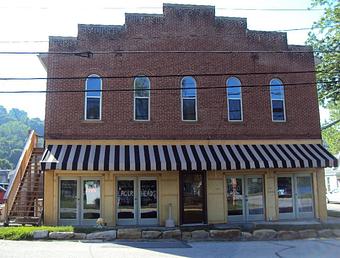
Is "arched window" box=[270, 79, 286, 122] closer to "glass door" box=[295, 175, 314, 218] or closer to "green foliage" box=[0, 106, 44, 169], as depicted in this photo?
"glass door" box=[295, 175, 314, 218]

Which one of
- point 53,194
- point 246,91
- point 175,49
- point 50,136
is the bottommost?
point 53,194

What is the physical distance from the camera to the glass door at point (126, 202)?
66.3 ft

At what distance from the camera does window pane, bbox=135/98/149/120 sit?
2098 cm

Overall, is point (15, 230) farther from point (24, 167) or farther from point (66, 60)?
point (66, 60)

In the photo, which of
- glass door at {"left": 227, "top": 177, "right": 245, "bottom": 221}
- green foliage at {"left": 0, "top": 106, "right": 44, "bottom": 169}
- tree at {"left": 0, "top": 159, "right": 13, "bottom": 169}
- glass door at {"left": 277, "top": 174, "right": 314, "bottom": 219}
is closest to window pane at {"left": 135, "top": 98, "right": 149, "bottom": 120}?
glass door at {"left": 227, "top": 177, "right": 245, "bottom": 221}

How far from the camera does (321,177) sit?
73.2 feet

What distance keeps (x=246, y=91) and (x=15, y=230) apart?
12.9m

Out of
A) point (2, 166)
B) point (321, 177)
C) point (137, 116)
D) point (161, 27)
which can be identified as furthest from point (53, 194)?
point (2, 166)

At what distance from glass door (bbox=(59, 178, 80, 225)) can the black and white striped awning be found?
70.1 inches

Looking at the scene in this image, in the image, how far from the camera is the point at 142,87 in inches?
836

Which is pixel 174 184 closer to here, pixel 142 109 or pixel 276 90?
pixel 142 109

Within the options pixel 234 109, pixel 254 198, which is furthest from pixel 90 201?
pixel 234 109

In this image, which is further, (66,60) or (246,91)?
(246,91)

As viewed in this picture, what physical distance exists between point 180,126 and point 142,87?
8.95ft
